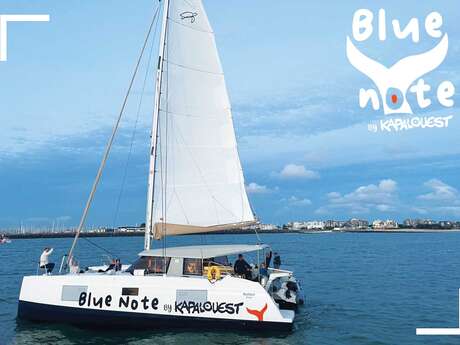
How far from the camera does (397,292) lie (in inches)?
1045

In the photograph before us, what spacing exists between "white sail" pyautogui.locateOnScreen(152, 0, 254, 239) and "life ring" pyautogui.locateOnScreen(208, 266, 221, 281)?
2.62m

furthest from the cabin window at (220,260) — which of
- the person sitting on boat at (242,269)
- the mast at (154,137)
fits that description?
the mast at (154,137)

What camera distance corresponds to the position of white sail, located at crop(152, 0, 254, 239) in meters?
19.3

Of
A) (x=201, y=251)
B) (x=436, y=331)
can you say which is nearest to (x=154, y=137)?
(x=201, y=251)

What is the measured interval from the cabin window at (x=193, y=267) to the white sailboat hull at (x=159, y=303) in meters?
0.49

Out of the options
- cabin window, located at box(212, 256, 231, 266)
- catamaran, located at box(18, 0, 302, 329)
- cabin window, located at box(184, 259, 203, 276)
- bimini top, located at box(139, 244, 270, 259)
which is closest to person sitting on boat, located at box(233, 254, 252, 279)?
catamaran, located at box(18, 0, 302, 329)

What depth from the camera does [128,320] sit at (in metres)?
17.2

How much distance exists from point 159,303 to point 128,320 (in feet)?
4.23

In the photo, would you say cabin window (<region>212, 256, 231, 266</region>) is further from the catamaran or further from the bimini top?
the bimini top

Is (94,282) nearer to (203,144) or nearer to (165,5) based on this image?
(203,144)

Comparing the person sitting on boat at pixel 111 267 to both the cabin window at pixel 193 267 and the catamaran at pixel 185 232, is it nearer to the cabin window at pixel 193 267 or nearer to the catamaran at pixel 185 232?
the catamaran at pixel 185 232

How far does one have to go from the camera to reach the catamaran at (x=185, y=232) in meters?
17.0

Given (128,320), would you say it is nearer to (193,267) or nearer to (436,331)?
(193,267)

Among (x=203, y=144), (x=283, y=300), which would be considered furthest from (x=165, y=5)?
(x=283, y=300)
